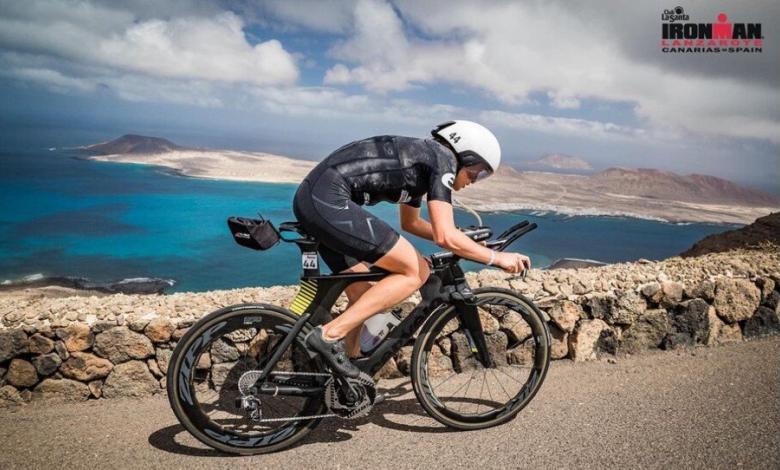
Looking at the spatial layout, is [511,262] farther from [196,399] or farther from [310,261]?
[196,399]

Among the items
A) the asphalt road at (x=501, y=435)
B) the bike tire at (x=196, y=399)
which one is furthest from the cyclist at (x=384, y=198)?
the asphalt road at (x=501, y=435)

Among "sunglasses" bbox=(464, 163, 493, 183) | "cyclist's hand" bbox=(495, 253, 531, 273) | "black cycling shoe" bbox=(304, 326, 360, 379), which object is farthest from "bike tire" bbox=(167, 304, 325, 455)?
"sunglasses" bbox=(464, 163, 493, 183)

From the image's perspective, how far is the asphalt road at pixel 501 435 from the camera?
10.6 feet

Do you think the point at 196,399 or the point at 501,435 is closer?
the point at 196,399

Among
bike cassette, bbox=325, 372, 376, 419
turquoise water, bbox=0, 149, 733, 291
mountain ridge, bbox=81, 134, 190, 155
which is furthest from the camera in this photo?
mountain ridge, bbox=81, 134, 190, 155

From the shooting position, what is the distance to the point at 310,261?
10.5ft

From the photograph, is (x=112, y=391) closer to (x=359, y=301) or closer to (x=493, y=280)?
(x=359, y=301)

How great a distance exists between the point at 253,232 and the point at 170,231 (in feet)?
313

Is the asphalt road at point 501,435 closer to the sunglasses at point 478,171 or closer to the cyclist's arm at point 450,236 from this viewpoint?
the cyclist's arm at point 450,236

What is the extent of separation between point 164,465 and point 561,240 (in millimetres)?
86684

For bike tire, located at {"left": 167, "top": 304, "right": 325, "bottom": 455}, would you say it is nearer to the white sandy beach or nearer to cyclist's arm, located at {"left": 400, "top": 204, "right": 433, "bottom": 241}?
cyclist's arm, located at {"left": 400, "top": 204, "right": 433, "bottom": 241}

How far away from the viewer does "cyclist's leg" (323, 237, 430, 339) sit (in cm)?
310

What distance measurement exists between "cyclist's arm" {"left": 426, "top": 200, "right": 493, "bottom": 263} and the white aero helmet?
463 millimetres

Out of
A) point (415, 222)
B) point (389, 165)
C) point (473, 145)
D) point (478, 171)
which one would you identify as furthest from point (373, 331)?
point (473, 145)
